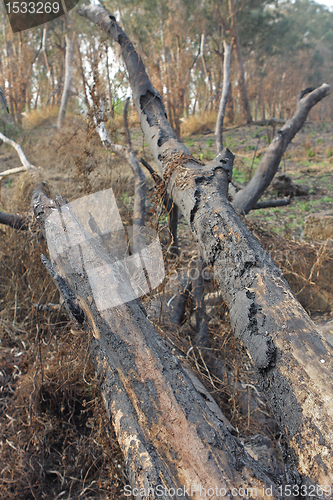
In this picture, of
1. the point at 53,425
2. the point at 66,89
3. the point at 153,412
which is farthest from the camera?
the point at 66,89

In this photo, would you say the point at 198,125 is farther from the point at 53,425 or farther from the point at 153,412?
the point at 153,412

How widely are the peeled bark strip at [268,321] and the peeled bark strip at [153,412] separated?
21 cm

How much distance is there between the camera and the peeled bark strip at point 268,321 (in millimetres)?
1078

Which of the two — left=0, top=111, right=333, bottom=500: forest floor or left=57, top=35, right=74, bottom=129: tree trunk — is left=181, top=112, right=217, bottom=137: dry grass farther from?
left=0, top=111, right=333, bottom=500: forest floor

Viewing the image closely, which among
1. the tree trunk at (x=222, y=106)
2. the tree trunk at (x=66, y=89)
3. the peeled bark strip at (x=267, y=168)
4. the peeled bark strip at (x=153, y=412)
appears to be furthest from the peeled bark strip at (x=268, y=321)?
the tree trunk at (x=66, y=89)

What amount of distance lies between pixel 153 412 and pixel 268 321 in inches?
23.5

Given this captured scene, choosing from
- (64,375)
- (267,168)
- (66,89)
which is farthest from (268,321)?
(66,89)

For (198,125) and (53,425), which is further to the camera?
(198,125)

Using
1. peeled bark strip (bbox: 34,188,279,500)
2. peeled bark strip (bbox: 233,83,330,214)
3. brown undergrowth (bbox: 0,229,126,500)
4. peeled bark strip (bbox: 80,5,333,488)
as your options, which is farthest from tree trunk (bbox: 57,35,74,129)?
peeled bark strip (bbox: 34,188,279,500)

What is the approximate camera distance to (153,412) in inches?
47.8

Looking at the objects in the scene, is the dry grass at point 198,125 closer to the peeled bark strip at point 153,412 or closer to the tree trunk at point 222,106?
the tree trunk at point 222,106

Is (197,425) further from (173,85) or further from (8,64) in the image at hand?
(8,64)

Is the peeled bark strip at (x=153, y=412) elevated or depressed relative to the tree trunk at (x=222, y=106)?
depressed

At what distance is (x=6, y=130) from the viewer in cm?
686
